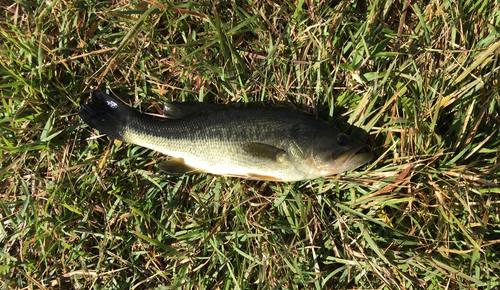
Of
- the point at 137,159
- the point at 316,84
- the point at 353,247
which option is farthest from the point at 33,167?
the point at 353,247

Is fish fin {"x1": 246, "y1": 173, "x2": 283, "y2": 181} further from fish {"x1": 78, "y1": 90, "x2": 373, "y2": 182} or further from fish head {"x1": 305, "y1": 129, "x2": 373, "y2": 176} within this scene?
fish head {"x1": 305, "y1": 129, "x2": 373, "y2": 176}

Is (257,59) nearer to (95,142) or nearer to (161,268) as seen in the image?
(95,142)

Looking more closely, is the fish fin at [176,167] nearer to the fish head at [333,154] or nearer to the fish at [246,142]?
the fish at [246,142]

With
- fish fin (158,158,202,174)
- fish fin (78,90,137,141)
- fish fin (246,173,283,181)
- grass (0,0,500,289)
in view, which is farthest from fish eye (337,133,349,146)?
fish fin (78,90,137,141)

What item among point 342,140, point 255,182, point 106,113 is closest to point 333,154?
point 342,140

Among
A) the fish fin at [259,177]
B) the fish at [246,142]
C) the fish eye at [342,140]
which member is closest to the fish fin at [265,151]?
the fish at [246,142]

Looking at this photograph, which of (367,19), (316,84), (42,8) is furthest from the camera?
(42,8)

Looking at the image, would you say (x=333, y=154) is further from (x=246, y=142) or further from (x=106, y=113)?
(x=106, y=113)
